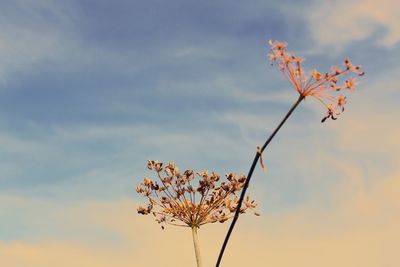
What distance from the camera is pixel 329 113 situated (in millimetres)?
6945

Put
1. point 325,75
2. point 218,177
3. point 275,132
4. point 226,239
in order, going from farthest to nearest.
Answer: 1. point 218,177
2. point 226,239
3. point 325,75
4. point 275,132

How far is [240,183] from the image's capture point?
1513 centimetres

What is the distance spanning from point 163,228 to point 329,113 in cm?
1087

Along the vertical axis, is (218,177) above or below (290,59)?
above

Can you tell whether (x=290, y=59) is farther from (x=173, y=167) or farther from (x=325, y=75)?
(x=173, y=167)

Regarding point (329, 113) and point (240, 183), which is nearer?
point (329, 113)

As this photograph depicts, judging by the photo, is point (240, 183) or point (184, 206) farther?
point (184, 206)

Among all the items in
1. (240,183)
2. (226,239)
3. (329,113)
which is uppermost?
(240,183)

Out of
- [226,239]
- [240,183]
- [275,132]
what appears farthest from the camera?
[240,183]

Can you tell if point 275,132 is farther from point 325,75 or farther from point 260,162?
point 325,75

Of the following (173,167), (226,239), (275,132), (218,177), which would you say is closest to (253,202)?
(218,177)

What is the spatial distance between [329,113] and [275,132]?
1.08 meters

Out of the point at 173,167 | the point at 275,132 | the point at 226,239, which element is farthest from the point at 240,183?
the point at 275,132

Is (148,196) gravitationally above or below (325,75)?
above
